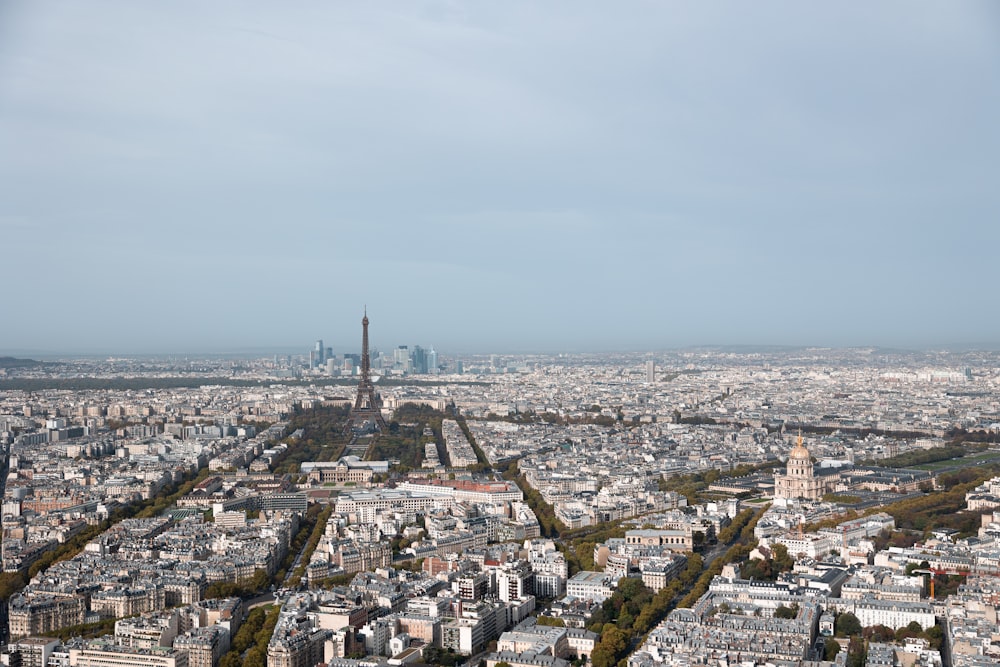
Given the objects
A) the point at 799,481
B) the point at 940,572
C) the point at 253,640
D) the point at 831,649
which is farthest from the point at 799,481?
the point at 253,640

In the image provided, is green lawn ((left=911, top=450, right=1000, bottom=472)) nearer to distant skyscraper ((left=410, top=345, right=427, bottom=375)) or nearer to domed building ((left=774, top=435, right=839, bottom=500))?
domed building ((left=774, top=435, right=839, bottom=500))

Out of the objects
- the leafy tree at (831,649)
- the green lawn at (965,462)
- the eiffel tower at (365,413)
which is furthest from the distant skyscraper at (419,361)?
the leafy tree at (831,649)

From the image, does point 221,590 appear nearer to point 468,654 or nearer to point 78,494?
point 468,654

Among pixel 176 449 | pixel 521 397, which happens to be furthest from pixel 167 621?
pixel 521 397

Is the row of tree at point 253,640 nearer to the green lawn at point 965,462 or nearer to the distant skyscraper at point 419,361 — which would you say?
the green lawn at point 965,462

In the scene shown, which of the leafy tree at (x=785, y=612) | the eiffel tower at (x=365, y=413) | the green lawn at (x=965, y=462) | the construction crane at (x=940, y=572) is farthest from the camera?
the eiffel tower at (x=365, y=413)

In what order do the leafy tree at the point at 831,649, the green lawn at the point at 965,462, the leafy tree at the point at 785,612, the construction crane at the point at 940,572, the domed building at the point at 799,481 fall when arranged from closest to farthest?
the leafy tree at the point at 831,649
the leafy tree at the point at 785,612
the construction crane at the point at 940,572
the domed building at the point at 799,481
the green lawn at the point at 965,462

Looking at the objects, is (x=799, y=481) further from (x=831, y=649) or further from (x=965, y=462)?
(x=831, y=649)

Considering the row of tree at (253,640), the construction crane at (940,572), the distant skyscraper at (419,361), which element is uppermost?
the distant skyscraper at (419,361)

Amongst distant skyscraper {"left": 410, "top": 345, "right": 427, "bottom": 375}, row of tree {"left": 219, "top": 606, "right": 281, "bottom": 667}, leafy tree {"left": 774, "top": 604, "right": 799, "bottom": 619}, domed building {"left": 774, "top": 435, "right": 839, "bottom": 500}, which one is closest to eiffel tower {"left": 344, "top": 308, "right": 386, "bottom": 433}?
domed building {"left": 774, "top": 435, "right": 839, "bottom": 500}

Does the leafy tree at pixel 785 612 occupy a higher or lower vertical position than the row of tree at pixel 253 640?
higher
